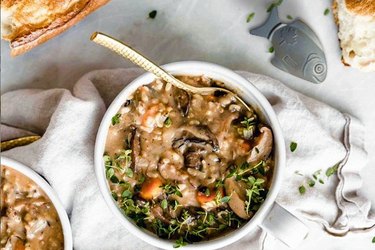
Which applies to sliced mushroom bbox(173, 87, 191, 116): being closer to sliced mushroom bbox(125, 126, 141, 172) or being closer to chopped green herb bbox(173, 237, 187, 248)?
sliced mushroom bbox(125, 126, 141, 172)

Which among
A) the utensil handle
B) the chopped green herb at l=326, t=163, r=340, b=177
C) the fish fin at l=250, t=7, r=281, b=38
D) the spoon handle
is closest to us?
the spoon handle

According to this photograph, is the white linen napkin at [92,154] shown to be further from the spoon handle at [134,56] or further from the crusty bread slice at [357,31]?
the spoon handle at [134,56]

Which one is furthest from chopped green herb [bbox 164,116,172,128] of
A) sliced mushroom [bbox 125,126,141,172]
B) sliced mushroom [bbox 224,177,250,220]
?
sliced mushroom [bbox 224,177,250,220]

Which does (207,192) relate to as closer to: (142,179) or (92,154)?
(142,179)

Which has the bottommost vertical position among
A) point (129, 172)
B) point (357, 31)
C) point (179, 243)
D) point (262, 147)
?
point (179, 243)

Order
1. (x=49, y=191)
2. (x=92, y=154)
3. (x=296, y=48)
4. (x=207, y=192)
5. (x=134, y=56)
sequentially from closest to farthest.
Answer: (x=134, y=56)
(x=207, y=192)
(x=49, y=191)
(x=92, y=154)
(x=296, y=48)

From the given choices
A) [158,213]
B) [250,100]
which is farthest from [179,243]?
[250,100]
